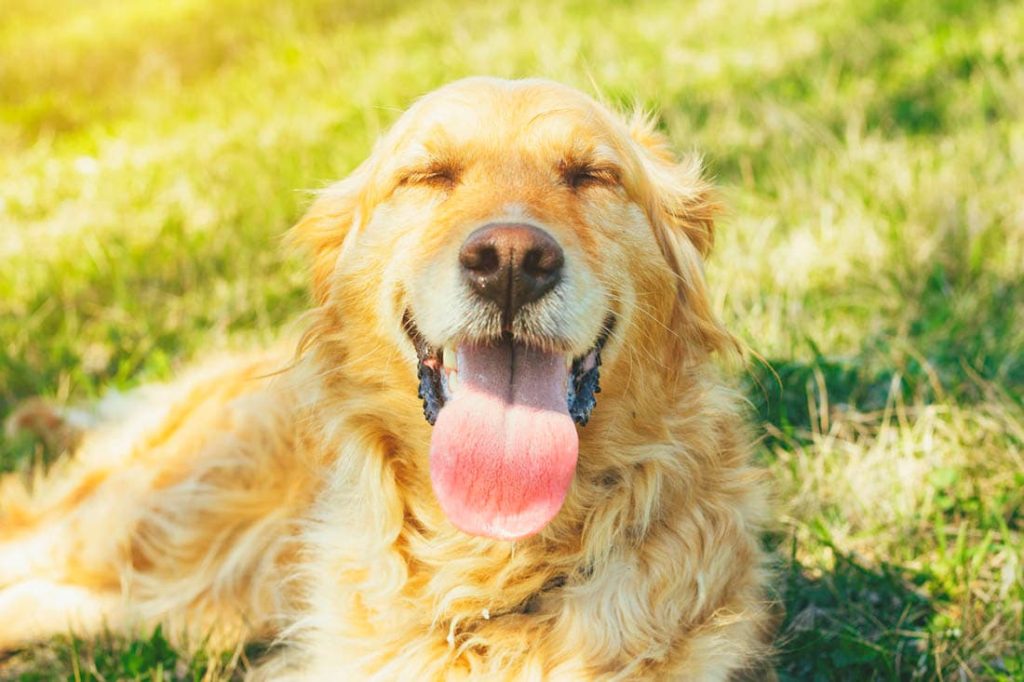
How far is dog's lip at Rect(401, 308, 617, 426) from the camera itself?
2346mm

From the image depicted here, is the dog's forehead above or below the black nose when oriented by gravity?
above

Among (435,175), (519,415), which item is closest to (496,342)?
(519,415)

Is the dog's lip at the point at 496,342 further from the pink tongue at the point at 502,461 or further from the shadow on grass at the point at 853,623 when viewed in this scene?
the shadow on grass at the point at 853,623

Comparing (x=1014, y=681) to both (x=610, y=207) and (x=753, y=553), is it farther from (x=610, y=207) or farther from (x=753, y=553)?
(x=610, y=207)

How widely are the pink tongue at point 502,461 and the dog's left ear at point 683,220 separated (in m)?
0.58

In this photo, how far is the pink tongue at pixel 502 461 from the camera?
87.2 inches

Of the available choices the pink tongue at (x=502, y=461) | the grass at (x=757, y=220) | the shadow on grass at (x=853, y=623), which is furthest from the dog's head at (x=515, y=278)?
the shadow on grass at (x=853, y=623)

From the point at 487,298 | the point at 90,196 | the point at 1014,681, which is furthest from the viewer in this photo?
the point at 90,196

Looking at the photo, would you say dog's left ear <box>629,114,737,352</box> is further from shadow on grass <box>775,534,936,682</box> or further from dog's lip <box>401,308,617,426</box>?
shadow on grass <box>775,534,936,682</box>

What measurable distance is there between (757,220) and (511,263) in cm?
311

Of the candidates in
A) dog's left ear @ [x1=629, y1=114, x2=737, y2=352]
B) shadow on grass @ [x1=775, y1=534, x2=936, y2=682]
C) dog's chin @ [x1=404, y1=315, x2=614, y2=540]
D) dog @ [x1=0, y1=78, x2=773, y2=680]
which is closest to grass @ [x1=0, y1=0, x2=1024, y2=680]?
shadow on grass @ [x1=775, y1=534, x2=936, y2=682]

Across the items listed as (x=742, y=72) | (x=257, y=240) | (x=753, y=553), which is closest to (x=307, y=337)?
(x=753, y=553)

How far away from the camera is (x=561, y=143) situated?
8.29 ft

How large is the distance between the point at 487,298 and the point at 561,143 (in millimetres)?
531
